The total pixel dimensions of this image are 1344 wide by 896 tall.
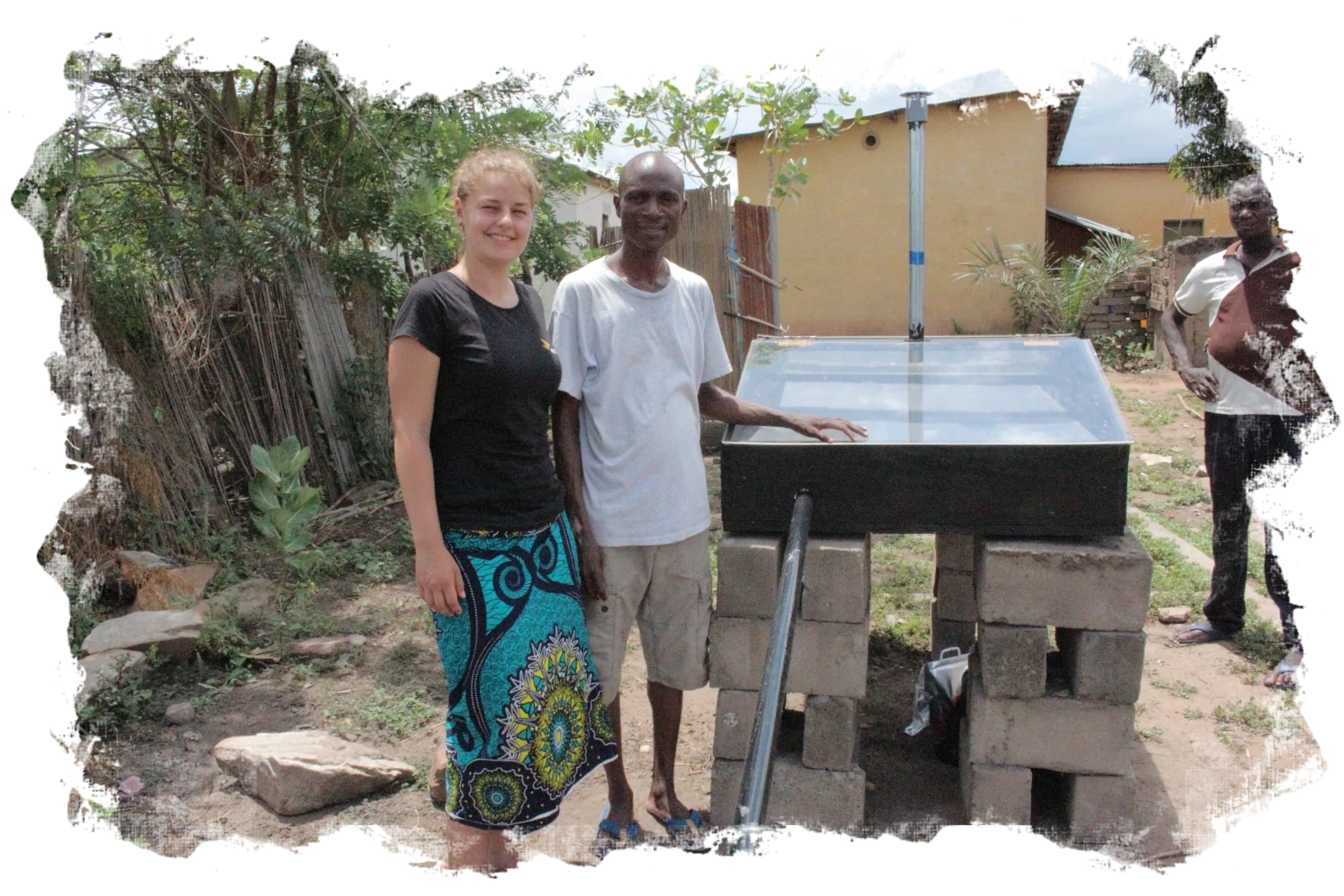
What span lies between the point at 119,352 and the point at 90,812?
2.46m

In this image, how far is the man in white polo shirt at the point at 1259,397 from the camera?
370 cm

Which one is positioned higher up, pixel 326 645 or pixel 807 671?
pixel 807 671

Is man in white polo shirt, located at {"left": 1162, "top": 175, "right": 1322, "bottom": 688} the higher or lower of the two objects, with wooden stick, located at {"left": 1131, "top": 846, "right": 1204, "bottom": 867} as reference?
higher

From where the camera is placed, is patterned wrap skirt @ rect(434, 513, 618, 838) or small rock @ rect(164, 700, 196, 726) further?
small rock @ rect(164, 700, 196, 726)

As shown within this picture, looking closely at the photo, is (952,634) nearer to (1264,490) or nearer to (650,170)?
(1264,490)

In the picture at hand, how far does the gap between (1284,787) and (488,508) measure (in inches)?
103

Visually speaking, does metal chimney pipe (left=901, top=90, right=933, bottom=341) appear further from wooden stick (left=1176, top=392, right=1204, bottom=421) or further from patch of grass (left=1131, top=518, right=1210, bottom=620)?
wooden stick (left=1176, top=392, right=1204, bottom=421)

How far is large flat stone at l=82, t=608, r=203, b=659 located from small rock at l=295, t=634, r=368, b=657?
0.39m

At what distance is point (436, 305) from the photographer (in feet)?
6.77

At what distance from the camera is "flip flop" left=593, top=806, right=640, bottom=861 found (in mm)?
2723

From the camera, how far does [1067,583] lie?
2.54 meters

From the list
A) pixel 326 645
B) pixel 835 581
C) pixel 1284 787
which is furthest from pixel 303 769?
pixel 1284 787

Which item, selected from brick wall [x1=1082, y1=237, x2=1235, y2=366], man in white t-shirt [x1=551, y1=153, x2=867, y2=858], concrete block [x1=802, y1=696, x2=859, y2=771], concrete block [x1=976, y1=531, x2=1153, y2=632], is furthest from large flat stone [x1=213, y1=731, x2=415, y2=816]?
brick wall [x1=1082, y1=237, x2=1235, y2=366]

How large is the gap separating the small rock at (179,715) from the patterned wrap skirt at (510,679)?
170 cm
